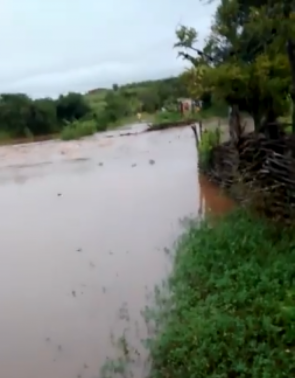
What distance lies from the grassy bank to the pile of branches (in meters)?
0.56

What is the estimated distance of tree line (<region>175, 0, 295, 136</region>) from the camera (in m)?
5.83

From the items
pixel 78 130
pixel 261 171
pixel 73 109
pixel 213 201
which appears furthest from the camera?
pixel 73 109

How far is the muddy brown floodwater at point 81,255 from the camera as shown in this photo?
4.20 metres

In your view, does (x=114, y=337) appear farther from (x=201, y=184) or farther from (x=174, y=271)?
(x=201, y=184)

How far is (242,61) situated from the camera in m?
6.49

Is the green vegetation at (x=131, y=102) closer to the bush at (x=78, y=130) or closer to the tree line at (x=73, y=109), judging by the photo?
the tree line at (x=73, y=109)

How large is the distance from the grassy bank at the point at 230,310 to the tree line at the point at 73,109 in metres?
16.1

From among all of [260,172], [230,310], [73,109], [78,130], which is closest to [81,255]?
[260,172]

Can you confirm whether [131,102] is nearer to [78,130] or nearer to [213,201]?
[78,130]

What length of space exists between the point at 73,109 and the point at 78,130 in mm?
2839

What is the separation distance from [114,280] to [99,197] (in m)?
4.22

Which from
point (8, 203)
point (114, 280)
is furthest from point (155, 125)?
point (114, 280)

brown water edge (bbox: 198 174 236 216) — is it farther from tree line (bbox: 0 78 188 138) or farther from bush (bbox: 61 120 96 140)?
bush (bbox: 61 120 96 140)

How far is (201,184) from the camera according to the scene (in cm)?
969
